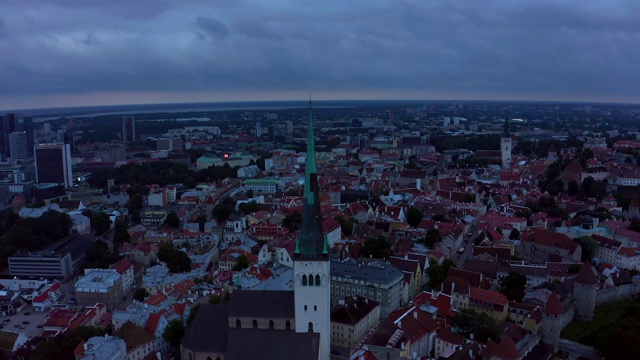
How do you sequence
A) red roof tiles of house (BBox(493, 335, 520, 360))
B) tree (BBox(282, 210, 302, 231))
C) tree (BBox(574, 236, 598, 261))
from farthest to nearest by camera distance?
tree (BBox(282, 210, 302, 231)) < tree (BBox(574, 236, 598, 261)) < red roof tiles of house (BBox(493, 335, 520, 360))

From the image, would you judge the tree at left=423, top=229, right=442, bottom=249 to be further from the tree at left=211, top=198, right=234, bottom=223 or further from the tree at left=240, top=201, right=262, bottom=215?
the tree at left=211, top=198, right=234, bottom=223

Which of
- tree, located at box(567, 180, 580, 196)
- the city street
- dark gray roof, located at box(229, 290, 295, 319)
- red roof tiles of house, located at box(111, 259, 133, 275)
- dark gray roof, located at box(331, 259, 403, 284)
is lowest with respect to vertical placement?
the city street

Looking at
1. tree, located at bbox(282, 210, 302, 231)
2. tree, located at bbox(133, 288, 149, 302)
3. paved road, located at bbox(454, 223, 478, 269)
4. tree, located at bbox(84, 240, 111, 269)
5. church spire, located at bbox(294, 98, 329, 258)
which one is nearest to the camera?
church spire, located at bbox(294, 98, 329, 258)

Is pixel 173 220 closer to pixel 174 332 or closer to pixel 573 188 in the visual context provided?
pixel 174 332

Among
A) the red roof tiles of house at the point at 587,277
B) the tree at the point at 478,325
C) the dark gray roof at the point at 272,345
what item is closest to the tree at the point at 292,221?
the tree at the point at 478,325

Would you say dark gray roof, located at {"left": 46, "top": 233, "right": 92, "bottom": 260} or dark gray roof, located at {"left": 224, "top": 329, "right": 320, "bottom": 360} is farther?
dark gray roof, located at {"left": 46, "top": 233, "right": 92, "bottom": 260}

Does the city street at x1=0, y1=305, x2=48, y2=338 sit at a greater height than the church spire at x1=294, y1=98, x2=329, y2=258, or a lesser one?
lesser

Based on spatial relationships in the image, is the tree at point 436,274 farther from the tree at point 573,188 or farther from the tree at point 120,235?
the tree at point 573,188

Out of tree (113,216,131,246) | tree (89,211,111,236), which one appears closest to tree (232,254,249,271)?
tree (113,216,131,246)
